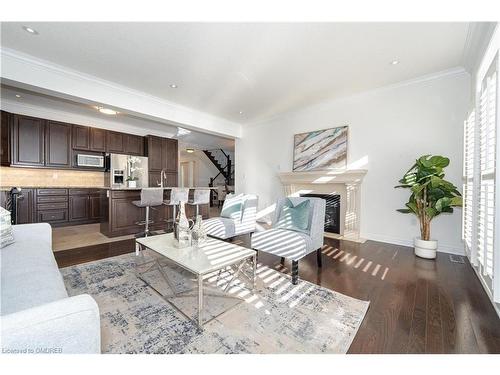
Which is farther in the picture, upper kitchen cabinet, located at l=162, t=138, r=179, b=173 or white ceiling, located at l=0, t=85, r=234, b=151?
upper kitchen cabinet, located at l=162, t=138, r=179, b=173

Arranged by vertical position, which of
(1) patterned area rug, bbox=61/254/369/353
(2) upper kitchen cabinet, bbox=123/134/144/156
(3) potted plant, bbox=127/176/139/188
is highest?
(2) upper kitchen cabinet, bbox=123/134/144/156

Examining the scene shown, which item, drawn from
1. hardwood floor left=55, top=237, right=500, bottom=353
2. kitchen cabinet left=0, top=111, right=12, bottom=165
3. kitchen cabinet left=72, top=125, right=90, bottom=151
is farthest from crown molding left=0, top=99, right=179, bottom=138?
hardwood floor left=55, top=237, right=500, bottom=353

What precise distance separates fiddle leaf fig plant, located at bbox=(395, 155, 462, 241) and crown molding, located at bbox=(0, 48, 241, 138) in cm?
425

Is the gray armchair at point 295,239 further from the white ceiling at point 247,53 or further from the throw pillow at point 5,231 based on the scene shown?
the throw pillow at point 5,231

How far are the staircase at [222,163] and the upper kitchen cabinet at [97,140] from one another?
17.0 ft

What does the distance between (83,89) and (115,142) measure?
2.79 meters

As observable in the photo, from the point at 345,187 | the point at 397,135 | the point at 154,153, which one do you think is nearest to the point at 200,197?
the point at 154,153

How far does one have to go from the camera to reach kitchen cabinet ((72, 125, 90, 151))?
5308mm

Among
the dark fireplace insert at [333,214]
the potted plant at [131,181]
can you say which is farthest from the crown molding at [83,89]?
the dark fireplace insert at [333,214]

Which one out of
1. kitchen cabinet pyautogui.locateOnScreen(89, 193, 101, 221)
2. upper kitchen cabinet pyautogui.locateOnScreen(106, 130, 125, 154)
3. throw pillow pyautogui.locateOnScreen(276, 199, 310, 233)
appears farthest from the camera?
upper kitchen cabinet pyautogui.locateOnScreen(106, 130, 125, 154)

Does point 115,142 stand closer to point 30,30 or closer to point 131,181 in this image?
point 131,181

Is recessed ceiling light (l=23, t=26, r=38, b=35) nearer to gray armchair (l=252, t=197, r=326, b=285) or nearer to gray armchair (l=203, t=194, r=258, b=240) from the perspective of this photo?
gray armchair (l=203, t=194, r=258, b=240)
